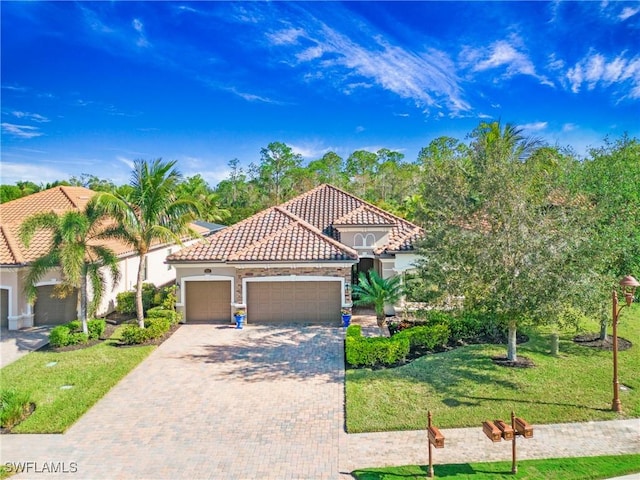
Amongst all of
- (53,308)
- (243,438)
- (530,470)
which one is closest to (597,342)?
(530,470)

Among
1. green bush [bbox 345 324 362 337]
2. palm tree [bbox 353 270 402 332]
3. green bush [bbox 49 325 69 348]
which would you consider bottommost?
green bush [bbox 49 325 69 348]

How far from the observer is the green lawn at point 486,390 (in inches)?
455

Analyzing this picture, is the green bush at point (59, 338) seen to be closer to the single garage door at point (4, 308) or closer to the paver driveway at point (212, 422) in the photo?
the paver driveway at point (212, 422)

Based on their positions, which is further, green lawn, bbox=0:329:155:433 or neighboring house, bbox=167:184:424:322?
neighboring house, bbox=167:184:424:322

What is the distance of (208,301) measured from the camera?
21938mm

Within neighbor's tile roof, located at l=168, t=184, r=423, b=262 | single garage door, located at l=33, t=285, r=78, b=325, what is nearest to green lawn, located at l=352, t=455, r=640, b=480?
neighbor's tile roof, located at l=168, t=184, r=423, b=262

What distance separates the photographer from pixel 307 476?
9.25m

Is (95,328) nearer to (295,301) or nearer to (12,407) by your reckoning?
(12,407)

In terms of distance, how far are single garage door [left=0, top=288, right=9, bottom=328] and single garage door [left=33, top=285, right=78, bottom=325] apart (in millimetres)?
1128

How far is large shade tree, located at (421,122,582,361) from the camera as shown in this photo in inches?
520

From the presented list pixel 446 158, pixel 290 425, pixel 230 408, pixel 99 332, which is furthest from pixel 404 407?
pixel 99 332

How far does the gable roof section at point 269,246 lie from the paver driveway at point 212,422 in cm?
489

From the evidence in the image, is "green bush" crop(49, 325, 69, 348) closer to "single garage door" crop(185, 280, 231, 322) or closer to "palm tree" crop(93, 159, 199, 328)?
"palm tree" crop(93, 159, 199, 328)

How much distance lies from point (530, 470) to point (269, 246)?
49.0 feet
